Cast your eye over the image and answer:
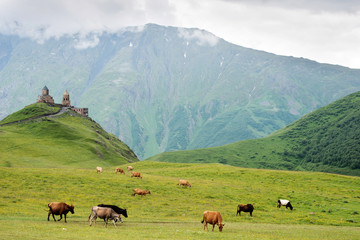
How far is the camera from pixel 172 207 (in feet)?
192

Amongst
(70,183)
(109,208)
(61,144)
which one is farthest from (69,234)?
(61,144)

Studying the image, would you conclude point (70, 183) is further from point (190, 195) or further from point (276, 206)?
point (276, 206)

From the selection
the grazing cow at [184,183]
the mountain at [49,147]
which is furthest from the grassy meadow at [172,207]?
the mountain at [49,147]

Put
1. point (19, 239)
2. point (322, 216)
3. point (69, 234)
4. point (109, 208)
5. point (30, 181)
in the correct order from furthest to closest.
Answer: point (30, 181)
point (322, 216)
point (109, 208)
point (69, 234)
point (19, 239)

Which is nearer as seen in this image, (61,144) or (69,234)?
(69,234)

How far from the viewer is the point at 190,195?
226ft

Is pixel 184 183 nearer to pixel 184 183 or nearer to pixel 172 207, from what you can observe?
pixel 184 183

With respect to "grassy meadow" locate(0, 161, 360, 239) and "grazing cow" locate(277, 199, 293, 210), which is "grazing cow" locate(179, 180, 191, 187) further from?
"grazing cow" locate(277, 199, 293, 210)

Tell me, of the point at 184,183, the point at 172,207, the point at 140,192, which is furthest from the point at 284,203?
the point at 140,192

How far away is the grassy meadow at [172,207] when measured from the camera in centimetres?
3678

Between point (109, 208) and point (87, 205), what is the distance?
53.0 feet

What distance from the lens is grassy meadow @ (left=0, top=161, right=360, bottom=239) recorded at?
3678cm

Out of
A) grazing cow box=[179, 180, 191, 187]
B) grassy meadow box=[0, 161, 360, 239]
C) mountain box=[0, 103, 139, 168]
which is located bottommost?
grassy meadow box=[0, 161, 360, 239]

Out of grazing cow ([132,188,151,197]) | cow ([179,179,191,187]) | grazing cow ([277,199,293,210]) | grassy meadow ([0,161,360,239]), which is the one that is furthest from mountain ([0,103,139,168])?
grazing cow ([277,199,293,210])
